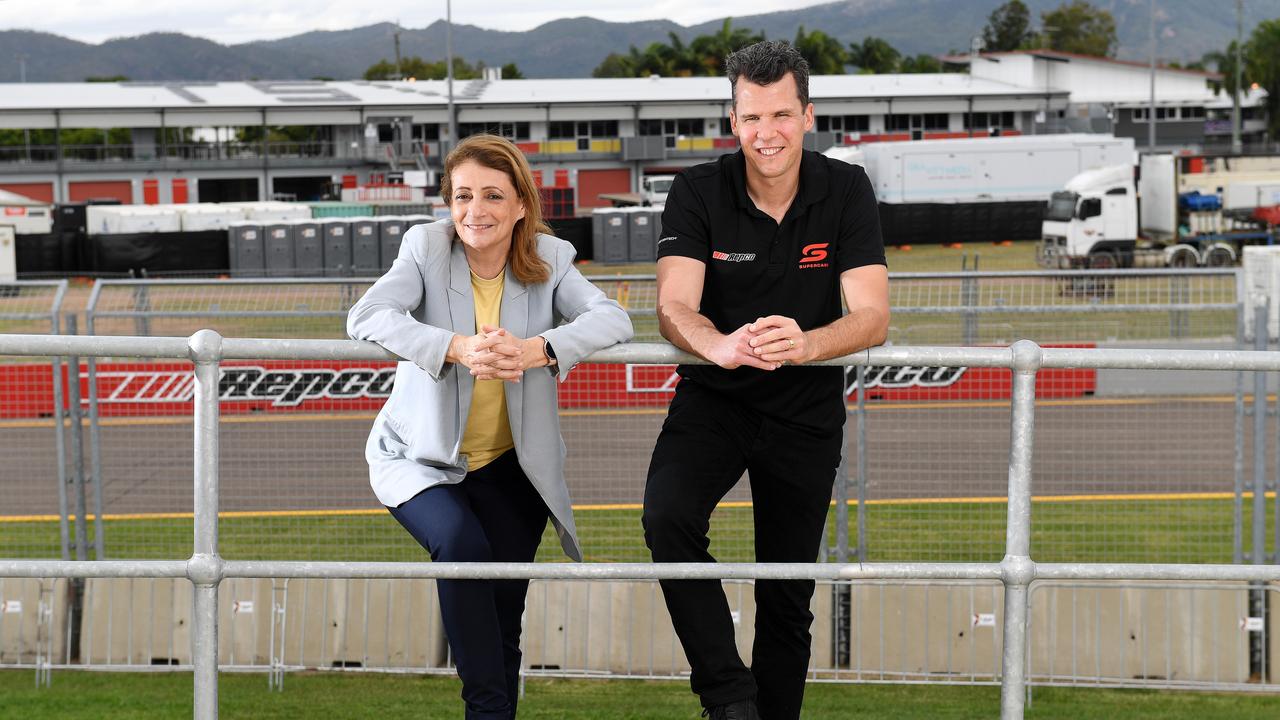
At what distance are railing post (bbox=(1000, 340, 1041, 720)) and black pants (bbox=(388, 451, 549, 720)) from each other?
1337 mm

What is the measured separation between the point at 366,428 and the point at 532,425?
23.6 feet

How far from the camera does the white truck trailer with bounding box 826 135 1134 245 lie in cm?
4862

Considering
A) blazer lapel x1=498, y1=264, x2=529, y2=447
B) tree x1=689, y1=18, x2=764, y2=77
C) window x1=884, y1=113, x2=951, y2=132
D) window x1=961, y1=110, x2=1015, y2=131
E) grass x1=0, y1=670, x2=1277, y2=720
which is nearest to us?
blazer lapel x1=498, y1=264, x2=529, y2=447

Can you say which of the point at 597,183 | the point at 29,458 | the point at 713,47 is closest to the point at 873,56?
the point at 713,47

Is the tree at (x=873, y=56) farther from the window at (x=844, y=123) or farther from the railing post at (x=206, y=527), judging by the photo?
the railing post at (x=206, y=527)

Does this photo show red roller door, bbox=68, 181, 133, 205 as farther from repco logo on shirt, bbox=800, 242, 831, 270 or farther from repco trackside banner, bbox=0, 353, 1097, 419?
repco logo on shirt, bbox=800, 242, 831, 270

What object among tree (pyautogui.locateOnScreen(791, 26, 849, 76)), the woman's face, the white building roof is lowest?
the woman's face

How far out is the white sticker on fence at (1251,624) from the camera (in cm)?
835

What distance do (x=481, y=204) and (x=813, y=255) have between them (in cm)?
95

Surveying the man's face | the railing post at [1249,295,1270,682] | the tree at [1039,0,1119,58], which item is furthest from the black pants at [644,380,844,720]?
the tree at [1039,0,1119,58]

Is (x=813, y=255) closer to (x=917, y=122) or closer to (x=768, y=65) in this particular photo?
(x=768, y=65)

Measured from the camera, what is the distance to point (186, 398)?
504 inches

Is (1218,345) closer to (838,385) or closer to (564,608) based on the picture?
(564,608)

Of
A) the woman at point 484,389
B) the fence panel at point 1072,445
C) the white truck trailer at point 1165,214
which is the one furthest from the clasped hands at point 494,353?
the white truck trailer at point 1165,214
